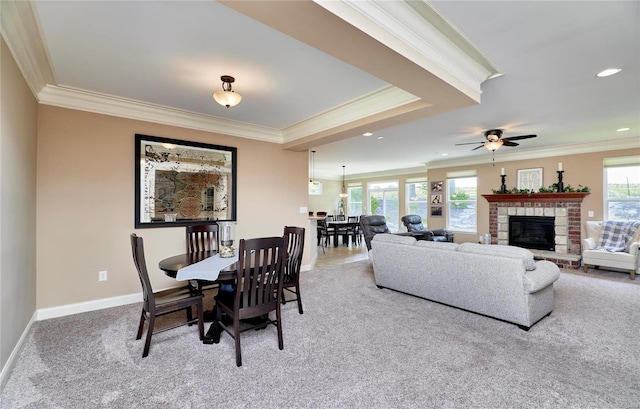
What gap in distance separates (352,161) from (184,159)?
207 inches

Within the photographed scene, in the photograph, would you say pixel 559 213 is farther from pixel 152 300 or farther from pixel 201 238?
pixel 152 300

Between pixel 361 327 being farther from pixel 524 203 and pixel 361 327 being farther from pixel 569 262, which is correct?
pixel 524 203

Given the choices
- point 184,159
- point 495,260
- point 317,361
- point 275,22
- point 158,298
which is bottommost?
point 317,361

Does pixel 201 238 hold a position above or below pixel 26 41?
below

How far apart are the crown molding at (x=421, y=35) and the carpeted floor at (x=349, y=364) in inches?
89.8

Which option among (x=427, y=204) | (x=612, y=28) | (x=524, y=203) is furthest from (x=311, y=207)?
(x=612, y=28)

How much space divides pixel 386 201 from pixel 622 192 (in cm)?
618

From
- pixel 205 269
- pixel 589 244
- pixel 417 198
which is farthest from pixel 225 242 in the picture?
pixel 417 198

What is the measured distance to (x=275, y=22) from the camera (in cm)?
168

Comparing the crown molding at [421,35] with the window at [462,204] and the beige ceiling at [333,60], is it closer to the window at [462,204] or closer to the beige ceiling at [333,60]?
the beige ceiling at [333,60]

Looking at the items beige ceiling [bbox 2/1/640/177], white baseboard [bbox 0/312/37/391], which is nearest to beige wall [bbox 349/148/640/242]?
beige ceiling [bbox 2/1/640/177]

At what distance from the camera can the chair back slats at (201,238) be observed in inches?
136

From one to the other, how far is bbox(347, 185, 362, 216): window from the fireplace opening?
224 inches

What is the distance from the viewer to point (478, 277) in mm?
3104
